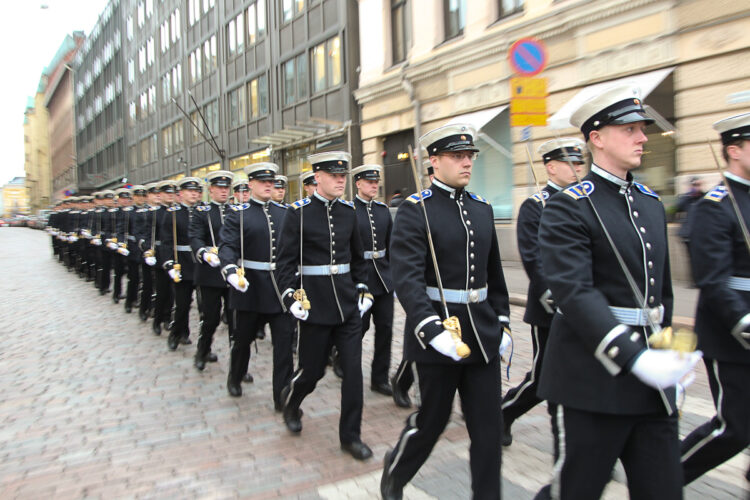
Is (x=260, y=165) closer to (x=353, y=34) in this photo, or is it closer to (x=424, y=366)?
(x=424, y=366)

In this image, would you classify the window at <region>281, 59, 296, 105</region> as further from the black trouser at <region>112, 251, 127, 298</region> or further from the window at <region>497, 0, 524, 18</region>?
the black trouser at <region>112, 251, 127, 298</region>

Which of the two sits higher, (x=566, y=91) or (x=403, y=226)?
(x=566, y=91)

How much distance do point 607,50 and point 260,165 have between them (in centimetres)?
872

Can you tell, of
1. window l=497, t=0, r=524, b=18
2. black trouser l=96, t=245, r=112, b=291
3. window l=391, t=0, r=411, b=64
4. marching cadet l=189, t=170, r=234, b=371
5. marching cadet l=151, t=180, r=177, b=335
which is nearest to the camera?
marching cadet l=189, t=170, r=234, b=371

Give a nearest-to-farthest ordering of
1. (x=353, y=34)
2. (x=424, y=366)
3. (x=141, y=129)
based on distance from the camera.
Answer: (x=424, y=366), (x=353, y=34), (x=141, y=129)

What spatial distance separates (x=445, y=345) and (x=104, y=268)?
1225 cm

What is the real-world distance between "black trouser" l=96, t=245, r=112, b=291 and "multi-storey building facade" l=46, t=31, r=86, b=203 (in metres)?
64.0

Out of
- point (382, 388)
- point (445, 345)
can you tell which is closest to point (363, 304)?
point (382, 388)

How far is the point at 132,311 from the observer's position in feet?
35.5

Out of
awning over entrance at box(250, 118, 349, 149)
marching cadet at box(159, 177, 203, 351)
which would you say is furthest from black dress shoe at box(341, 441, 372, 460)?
awning over entrance at box(250, 118, 349, 149)

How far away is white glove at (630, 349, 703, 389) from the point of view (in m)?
1.92

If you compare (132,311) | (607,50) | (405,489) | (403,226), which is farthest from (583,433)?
(607,50)

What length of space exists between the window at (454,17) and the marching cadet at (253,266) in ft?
38.2

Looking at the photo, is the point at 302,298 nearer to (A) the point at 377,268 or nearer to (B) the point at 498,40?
(A) the point at 377,268
